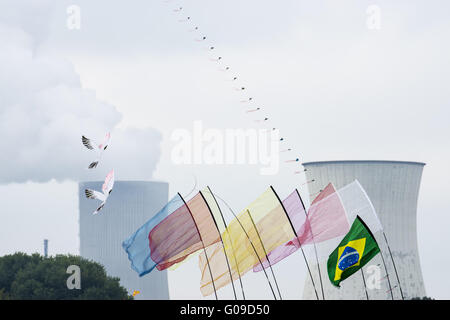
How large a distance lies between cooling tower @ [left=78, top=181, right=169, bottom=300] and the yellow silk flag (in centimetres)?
6792

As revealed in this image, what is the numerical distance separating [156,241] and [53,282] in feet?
75.7

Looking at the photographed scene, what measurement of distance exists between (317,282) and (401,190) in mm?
10184

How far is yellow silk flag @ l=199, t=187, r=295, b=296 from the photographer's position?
3791 centimetres

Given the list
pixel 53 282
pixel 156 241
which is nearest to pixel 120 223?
pixel 53 282

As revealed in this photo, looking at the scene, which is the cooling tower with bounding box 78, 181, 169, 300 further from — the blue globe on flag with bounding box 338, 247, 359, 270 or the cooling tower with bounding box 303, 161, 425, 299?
the blue globe on flag with bounding box 338, 247, 359, 270

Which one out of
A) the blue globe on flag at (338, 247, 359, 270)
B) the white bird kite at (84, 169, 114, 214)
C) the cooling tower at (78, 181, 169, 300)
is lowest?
the blue globe on flag at (338, 247, 359, 270)

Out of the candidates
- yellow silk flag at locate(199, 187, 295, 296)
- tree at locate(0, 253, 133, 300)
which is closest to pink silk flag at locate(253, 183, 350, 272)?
yellow silk flag at locate(199, 187, 295, 296)

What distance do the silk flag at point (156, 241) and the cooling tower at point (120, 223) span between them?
70075 mm

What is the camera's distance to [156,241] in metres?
36.0

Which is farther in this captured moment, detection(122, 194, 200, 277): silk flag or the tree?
the tree

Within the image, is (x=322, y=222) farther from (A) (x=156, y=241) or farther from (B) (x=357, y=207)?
(A) (x=156, y=241)

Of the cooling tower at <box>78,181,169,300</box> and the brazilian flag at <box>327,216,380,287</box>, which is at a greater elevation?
the cooling tower at <box>78,181,169,300</box>

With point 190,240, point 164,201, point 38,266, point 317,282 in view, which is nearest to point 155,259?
point 190,240
